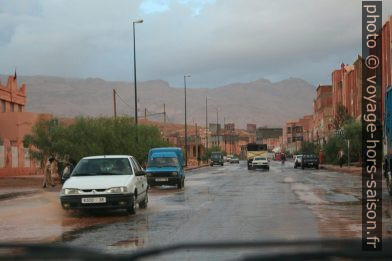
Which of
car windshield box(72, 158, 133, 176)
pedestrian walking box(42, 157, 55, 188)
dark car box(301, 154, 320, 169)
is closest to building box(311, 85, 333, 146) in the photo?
dark car box(301, 154, 320, 169)

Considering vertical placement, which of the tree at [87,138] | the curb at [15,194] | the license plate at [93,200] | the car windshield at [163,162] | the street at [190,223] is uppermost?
the tree at [87,138]

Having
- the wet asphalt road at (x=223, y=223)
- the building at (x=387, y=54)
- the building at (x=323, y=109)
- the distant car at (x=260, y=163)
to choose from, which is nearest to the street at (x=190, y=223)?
the wet asphalt road at (x=223, y=223)

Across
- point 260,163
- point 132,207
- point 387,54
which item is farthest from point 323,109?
point 132,207

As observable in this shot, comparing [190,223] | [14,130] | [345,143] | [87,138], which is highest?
[14,130]

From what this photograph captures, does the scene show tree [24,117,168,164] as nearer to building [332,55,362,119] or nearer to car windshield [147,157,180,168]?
car windshield [147,157,180,168]

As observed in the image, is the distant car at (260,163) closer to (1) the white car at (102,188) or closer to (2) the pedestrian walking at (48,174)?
(2) the pedestrian walking at (48,174)

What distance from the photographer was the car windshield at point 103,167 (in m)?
16.8

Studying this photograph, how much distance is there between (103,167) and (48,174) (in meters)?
16.9

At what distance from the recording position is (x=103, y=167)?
17.0 meters

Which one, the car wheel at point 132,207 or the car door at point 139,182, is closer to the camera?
the car wheel at point 132,207

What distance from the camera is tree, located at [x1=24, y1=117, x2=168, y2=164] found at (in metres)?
38.3

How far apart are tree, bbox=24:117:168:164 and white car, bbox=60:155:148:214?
70.6ft

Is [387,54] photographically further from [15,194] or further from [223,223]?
[223,223]

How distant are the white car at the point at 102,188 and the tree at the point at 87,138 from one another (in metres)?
21.5
